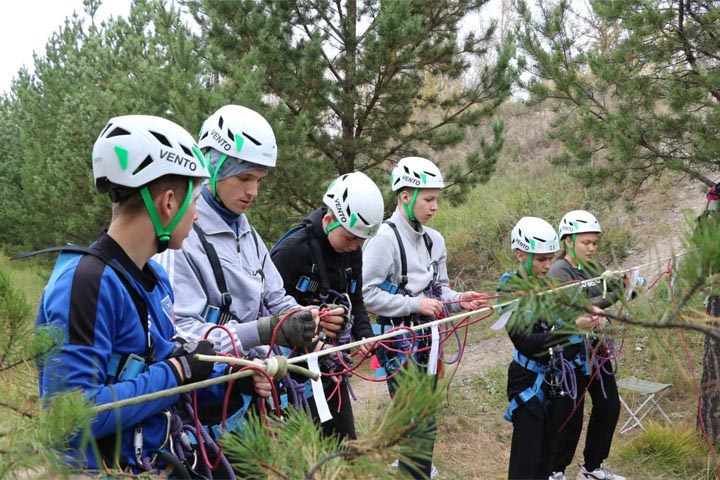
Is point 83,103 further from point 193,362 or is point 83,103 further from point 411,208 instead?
point 193,362

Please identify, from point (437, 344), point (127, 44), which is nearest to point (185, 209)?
point (437, 344)

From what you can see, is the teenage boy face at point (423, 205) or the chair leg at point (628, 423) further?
the chair leg at point (628, 423)

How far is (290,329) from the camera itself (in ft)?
9.41

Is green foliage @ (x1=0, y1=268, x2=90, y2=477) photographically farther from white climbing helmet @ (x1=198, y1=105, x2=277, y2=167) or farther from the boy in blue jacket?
white climbing helmet @ (x1=198, y1=105, x2=277, y2=167)

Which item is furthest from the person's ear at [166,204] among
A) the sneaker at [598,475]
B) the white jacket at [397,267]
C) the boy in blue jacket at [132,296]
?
the sneaker at [598,475]

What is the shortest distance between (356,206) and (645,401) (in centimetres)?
383

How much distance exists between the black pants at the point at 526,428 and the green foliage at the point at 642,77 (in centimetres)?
215

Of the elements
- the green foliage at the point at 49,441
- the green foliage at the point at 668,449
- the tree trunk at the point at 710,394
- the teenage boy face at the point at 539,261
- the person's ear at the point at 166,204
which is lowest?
the green foliage at the point at 668,449

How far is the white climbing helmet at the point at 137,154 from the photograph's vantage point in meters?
2.12

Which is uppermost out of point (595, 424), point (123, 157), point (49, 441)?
point (123, 157)

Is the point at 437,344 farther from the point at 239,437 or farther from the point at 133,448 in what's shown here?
the point at 239,437

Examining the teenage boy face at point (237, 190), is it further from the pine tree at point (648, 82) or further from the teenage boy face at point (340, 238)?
the pine tree at point (648, 82)

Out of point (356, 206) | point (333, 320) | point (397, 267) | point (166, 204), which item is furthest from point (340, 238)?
point (166, 204)

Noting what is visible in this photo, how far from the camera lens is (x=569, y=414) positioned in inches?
175
